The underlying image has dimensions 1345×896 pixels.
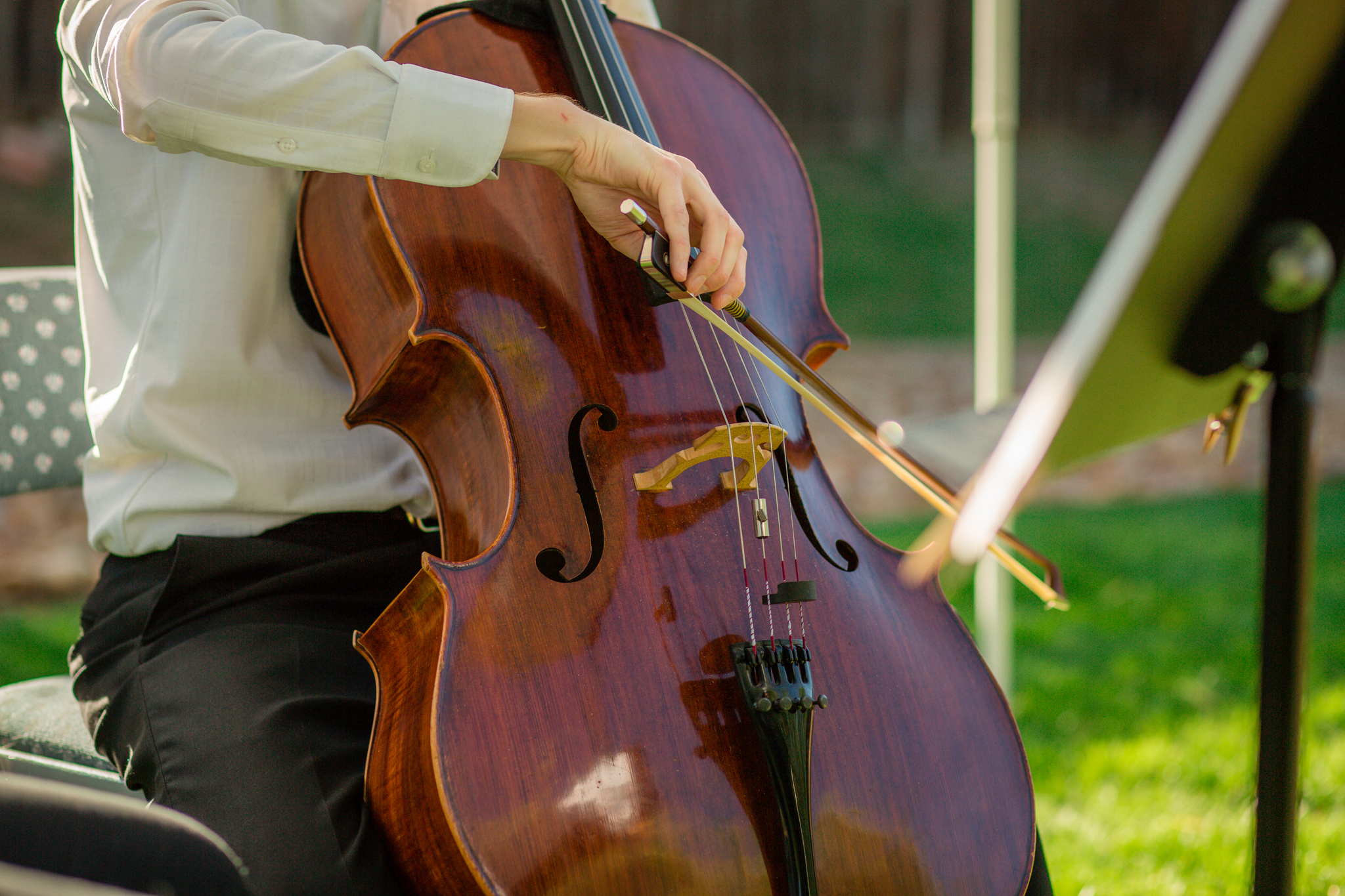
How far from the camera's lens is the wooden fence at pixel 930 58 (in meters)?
8.31

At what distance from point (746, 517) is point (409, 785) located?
35 cm

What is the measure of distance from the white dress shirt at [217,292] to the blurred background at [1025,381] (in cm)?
58

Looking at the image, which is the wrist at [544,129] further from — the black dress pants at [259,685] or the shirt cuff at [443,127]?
the black dress pants at [259,685]

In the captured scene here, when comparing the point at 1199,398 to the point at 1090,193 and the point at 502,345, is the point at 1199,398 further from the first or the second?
the point at 1090,193

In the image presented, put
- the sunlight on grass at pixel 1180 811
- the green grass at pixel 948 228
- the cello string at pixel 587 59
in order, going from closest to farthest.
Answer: the cello string at pixel 587 59
the sunlight on grass at pixel 1180 811
the green grass at pixel 948 228

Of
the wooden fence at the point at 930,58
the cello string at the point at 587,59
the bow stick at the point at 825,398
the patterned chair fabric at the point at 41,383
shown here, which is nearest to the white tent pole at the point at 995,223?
the bow stick at the point at 825,398

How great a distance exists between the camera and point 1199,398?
32.2 inches

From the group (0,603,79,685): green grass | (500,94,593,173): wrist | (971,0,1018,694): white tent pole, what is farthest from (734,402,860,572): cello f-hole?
(0,603,79,685): green grass

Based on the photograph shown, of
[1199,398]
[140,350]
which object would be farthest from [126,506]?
[1199,398]

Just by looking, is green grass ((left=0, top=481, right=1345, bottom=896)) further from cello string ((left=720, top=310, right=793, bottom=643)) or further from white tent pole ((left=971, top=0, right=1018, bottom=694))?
white tent pole ((left=971, top=0, right=1018, bottom=694))

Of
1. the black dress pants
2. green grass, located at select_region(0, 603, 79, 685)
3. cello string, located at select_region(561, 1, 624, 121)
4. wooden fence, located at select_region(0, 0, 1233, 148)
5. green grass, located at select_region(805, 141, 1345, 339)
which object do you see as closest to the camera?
the black dress pants

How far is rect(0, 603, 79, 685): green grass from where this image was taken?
2.52 metres

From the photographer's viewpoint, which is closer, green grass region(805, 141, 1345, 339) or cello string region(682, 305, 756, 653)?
cello string region(682, 305, 756, 653)

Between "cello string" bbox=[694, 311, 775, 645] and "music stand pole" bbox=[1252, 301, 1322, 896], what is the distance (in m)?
0.35
